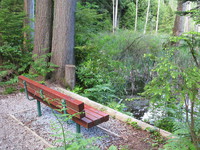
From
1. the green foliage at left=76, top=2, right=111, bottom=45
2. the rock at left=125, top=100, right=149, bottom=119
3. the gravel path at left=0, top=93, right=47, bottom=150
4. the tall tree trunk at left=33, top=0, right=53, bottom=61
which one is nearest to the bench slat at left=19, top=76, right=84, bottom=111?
the gravel path at left=0, top=93, right=47, bottom=150

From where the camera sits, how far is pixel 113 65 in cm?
782

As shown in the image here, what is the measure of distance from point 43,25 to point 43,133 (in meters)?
4.59

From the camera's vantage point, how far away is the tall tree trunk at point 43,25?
710 cm

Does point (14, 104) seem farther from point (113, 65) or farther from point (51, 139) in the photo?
point (113, 65)

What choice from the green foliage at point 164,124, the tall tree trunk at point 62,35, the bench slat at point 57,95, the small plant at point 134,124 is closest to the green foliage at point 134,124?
the small plant at point 134,124

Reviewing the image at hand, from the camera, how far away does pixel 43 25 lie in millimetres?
7160

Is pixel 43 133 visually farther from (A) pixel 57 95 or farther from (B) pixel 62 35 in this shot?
(B) pixel 62 35

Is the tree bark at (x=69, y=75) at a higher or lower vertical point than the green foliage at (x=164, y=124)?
higher

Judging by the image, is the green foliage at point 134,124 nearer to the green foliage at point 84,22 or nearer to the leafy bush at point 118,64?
the leafy bush at point 118,64

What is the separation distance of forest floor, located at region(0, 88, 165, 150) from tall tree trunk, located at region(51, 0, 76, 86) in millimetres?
2229

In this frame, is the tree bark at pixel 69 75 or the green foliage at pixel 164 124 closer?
the green foliage at pixel 164 124

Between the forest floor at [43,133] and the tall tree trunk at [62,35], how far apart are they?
7.31ft

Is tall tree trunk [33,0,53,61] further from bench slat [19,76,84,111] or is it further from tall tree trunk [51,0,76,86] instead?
bench slat [19,76,84,111]

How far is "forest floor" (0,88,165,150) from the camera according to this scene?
3381mm
